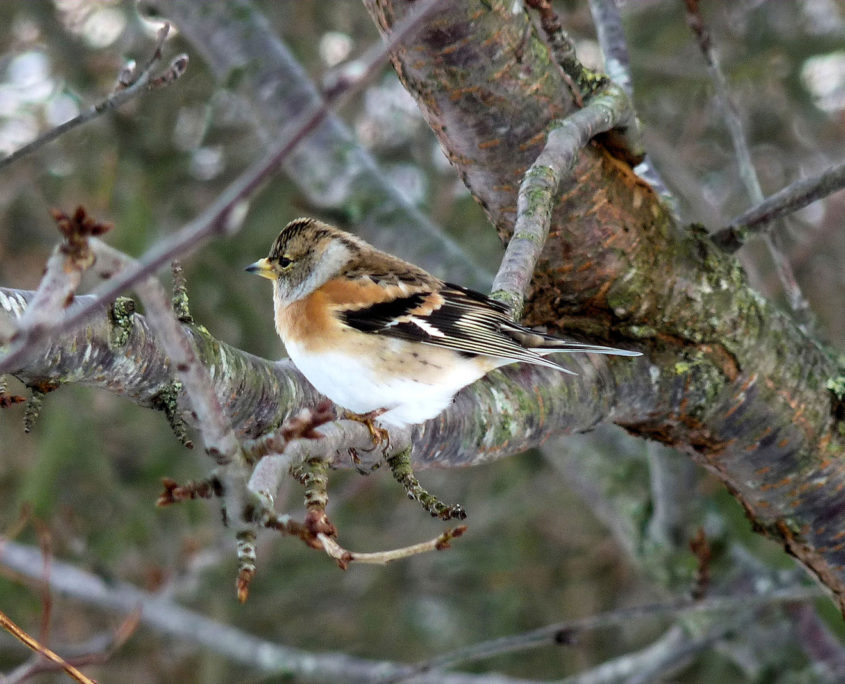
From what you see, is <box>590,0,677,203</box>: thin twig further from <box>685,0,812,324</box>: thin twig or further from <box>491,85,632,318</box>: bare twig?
<box>491,85,632,318</box>: bare twig

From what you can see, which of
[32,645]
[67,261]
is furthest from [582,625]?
[67,261]

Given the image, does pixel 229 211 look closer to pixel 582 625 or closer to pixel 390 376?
pixel 390 376

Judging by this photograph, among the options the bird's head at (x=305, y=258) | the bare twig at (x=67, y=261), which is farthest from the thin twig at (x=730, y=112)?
the bare twig at (x=67, y=261)

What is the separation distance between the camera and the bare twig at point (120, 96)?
5.08 feet

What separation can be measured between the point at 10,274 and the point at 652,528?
4.39 metres

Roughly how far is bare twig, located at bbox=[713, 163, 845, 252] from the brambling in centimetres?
56

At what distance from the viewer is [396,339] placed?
290 centimetres

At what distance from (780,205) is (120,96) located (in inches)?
74.2

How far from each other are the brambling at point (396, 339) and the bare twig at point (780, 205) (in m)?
0.56

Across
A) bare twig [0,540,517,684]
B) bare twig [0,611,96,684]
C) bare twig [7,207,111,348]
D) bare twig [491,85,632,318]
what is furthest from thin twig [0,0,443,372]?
bare twig [0,540,517,684]

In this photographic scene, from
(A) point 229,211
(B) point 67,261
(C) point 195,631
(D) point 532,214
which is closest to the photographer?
(A) point 229,211

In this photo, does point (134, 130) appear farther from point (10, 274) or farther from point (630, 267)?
point (630, 267)

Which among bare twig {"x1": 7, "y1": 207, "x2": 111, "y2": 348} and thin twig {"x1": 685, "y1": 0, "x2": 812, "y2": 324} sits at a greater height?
thin twig {"x1": 685, "y1": 0, "x2": 812, "y2": 324}

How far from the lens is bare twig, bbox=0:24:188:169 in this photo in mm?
1550
